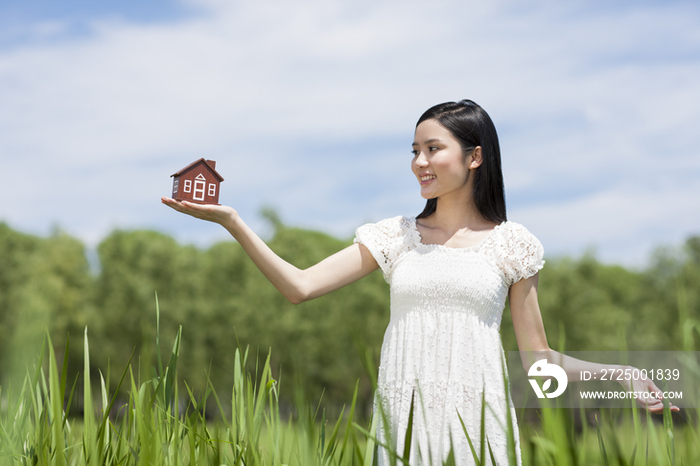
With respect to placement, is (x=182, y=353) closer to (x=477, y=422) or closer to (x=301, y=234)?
(x=301, y=234)

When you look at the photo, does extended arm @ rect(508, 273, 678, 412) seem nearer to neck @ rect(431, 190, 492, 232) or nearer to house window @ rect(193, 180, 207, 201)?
neck @ rect(431, 190, 492, 232)

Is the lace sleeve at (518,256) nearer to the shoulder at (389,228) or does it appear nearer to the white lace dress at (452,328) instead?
the white lace dress at (452,328)

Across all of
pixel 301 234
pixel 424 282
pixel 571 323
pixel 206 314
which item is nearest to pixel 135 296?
pixel 206 314

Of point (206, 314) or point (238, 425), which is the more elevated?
point (206, 314)

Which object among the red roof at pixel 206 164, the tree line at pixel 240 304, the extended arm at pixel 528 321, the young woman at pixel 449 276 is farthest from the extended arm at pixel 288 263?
the tree line at pixel 240 304

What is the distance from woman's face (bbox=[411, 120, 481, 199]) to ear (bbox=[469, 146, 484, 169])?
0.03m

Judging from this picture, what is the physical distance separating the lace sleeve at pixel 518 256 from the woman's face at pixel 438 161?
340mm

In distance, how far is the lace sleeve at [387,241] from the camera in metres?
2.86

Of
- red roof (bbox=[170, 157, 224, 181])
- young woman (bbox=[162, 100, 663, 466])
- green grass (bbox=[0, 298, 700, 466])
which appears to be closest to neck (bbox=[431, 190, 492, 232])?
young woman (bbox=[162, 100, 663, 466])

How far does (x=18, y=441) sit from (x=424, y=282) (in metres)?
1.64

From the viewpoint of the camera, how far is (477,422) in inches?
99.0

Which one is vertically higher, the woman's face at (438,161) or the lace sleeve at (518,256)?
the woman's face at (438,161)

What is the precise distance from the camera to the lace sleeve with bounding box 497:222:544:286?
269 cm

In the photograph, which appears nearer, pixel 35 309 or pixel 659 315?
pixel 35 309
